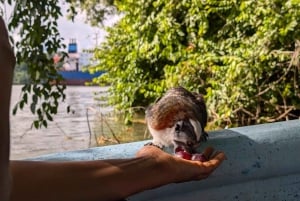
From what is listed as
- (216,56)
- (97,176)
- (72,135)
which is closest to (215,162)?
(97,176)

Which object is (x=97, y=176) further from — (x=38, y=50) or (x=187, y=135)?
(x=38, y=50)

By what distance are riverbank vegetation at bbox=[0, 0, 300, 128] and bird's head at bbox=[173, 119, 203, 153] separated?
2.65 m

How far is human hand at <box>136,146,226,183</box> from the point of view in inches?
47.6

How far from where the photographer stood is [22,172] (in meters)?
1.01

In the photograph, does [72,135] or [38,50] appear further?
[72,135]

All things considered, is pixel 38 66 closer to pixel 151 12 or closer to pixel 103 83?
pixel 151 12

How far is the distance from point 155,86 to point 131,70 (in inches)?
20.3

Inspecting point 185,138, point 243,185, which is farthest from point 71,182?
point 243,185

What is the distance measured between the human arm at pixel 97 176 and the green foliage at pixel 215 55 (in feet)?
12.7

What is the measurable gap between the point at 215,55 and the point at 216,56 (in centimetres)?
5

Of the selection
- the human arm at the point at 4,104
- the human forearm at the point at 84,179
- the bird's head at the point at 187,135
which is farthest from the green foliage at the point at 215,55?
the human arm at the point at 4,104

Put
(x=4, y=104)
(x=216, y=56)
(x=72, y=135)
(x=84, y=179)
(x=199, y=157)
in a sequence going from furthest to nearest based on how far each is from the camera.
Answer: (x=72, y=135) → (x=216, y=56) → (x=199, y=157) → (x=84, y=179) → (x=4, y=104)

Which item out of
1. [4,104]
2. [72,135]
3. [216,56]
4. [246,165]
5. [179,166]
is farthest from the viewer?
[72,135]

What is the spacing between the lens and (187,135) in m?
1.40
